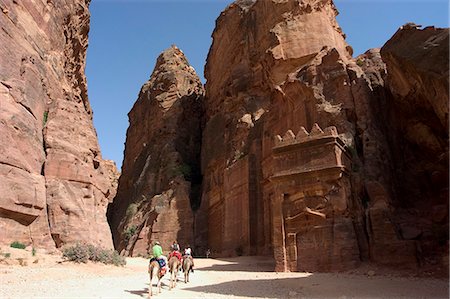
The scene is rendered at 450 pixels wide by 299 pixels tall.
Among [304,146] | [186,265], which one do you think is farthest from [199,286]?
[304,146]

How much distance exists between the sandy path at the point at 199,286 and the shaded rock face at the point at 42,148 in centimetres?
307

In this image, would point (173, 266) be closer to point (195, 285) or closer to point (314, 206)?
point (195, 285)

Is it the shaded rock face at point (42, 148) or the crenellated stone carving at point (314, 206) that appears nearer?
the shaded rock face at point (42, 148)

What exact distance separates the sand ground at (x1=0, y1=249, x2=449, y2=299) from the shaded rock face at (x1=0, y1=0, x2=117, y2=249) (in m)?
2.38

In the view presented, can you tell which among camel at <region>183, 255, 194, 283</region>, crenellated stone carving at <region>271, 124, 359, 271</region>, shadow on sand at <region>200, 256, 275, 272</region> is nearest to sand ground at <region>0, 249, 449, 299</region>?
camel at <region>183, 255, 194, 283</region>

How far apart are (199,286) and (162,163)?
31058 millimetres

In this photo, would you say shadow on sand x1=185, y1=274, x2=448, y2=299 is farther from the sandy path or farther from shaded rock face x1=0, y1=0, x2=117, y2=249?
shaded rock face x1=0, y1=0, x2=117, y2=249

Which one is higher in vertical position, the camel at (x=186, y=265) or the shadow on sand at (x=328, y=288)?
the camel at (x=186, y=265)

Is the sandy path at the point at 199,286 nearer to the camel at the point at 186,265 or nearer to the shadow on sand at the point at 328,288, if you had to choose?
the shadow on sand at the point at 328,288

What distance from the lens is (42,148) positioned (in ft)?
69.5

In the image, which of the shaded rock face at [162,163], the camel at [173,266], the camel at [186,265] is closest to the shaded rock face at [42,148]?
the camel at [186,265]

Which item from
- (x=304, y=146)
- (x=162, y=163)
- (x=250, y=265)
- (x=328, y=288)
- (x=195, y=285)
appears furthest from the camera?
(x=162, y=163)

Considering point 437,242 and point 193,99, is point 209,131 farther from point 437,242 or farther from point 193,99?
point 437,242

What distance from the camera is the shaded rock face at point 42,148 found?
18.2 m
